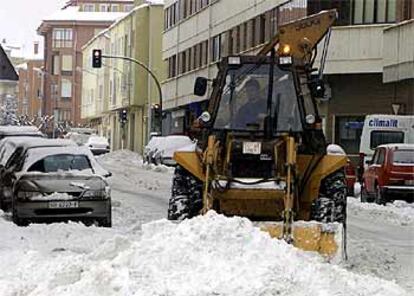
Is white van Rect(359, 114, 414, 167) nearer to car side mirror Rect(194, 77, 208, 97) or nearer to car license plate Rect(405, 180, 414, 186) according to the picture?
car license plate Rect(405, 180, 414, 186)

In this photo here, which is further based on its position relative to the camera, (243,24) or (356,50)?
(243,24)

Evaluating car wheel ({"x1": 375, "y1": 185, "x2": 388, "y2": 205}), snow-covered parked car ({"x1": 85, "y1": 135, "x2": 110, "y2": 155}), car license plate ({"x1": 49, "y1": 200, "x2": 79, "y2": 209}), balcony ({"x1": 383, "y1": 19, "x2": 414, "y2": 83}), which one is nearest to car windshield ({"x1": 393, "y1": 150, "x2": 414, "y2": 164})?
car wheel ({"x1": 375, "y1": 185, "x2": 388, "y2": 205})

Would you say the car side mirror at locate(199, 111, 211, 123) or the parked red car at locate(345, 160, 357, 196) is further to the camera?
the parked red car at locate(345, 160, 357, 196)

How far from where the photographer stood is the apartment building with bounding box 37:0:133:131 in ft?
419

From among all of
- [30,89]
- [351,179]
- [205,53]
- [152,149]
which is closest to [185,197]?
[351,179]

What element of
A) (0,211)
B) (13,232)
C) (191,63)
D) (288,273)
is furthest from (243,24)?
(288,273)

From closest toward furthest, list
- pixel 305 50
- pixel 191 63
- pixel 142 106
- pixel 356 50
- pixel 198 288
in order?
pixel 198 288 < pixel 305 50 < pixel 356 50 < pixel 191 63 < pixel 142 106

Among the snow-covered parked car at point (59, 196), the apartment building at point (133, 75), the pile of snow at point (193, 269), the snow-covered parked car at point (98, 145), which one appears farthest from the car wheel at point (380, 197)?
the snow-covered parked car at point (98, 145)

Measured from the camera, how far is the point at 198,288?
889 cm

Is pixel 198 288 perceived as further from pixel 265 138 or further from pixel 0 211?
pixel 0 211

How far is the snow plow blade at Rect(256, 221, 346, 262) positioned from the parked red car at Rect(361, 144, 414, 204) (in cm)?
1277

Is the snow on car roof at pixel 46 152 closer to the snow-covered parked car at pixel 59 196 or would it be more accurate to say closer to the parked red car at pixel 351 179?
the snow-covered parked car at pixel 59 196

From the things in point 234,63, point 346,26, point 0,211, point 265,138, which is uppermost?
point 346,26

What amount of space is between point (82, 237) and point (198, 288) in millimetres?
6083
